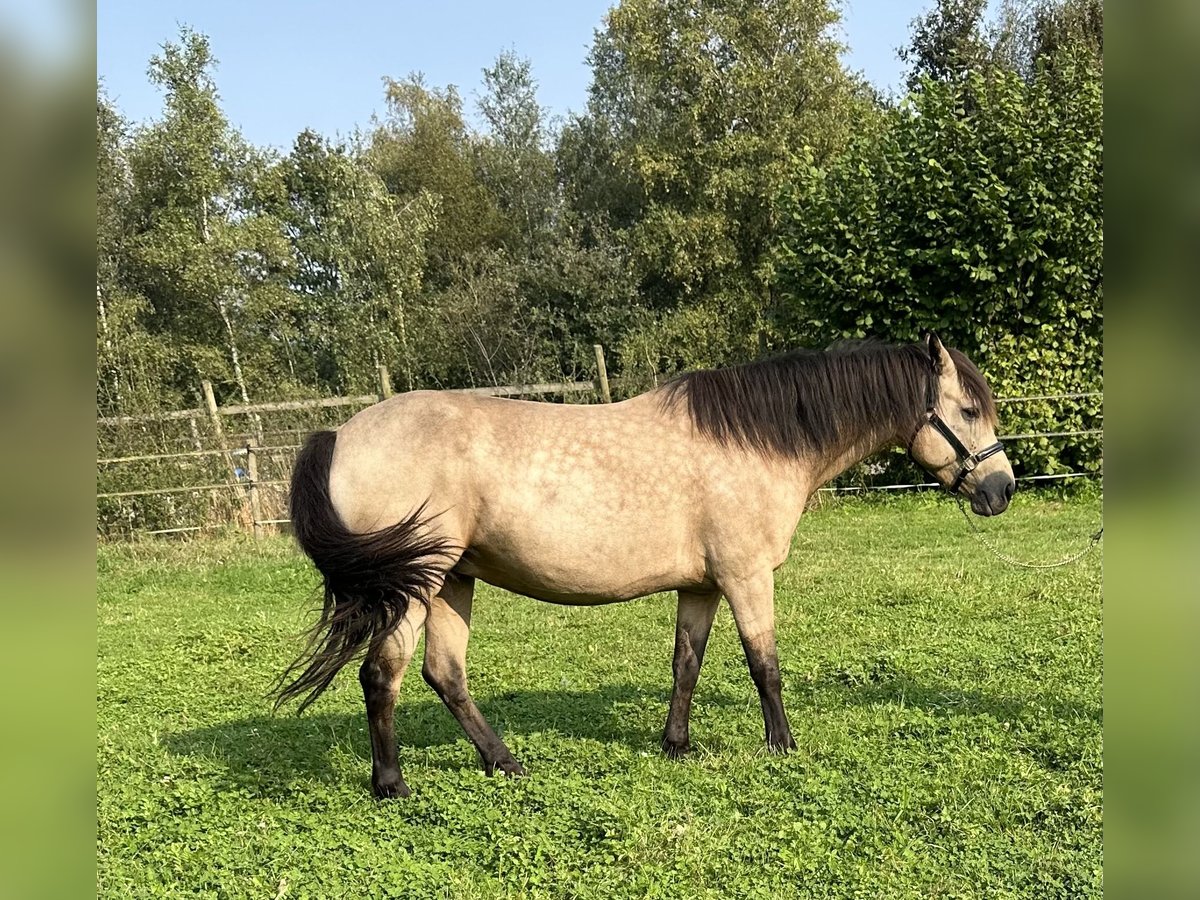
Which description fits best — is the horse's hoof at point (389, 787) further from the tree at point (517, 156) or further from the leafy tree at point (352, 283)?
the tree at point (517, 156)

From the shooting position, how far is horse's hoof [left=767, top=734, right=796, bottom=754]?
4.38 meters

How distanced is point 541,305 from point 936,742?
912 inches

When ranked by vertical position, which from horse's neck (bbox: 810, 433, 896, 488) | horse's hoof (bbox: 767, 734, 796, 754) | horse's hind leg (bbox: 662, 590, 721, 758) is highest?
horse's neck (bbox: 810, 433, 896, 488)

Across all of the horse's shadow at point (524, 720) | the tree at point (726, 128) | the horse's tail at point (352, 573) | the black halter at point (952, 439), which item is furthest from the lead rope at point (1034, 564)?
the tree at point (726, 128)

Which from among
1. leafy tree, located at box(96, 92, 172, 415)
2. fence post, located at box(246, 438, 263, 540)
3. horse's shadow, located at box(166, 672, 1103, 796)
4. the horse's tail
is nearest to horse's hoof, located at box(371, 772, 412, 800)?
horse's shadow, located at box(166, 672, 1103, 796)

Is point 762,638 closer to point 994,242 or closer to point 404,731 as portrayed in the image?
point 404,731

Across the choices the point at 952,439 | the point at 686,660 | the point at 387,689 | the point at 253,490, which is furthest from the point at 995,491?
the point at 253,490

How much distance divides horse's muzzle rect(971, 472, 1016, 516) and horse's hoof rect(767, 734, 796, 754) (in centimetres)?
154

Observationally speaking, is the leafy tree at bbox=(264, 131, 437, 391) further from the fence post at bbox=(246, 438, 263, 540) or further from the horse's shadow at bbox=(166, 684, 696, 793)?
the horse's shadow at bbox=(166, 684, 696, 793)

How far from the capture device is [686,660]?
15.6 ft

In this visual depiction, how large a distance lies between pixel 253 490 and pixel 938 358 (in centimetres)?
967

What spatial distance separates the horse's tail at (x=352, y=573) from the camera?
3859mm

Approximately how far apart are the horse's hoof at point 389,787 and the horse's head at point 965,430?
124 inches
